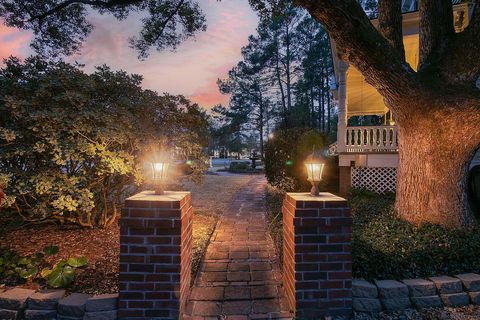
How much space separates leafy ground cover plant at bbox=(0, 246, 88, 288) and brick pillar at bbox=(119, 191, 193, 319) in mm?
781

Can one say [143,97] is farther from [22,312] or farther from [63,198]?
[22,312]

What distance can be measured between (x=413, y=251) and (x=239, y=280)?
1.92 meters

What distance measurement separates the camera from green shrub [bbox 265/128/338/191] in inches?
300

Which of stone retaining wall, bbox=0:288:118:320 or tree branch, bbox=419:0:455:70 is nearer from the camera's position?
stone retaining wall, bbox=0:288:118:320

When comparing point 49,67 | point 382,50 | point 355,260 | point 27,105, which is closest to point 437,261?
point 355,260

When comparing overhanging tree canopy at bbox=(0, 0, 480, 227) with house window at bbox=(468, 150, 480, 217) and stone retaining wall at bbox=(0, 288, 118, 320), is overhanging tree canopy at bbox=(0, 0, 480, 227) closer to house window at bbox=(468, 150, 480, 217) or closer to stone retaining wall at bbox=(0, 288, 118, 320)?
house window at bbox=(468, 150, 480, 217)

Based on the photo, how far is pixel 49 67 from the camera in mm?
3742

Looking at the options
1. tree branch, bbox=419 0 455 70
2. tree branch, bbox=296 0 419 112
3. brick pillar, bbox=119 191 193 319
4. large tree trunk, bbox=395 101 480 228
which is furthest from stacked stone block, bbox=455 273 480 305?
tree branch, bbox=419 0 455 70

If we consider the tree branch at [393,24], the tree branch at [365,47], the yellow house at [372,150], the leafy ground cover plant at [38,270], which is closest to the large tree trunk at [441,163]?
the tree branch at [365,47]

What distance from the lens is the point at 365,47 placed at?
333cm

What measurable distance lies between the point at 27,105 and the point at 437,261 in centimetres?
500

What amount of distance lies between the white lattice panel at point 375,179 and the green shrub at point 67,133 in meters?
5.92

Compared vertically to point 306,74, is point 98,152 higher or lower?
lower

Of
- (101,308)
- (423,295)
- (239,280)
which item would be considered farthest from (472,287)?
(101,308)
